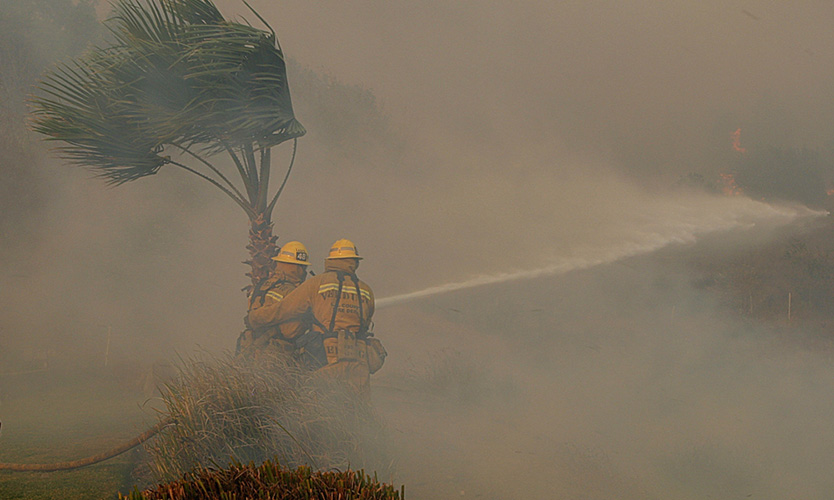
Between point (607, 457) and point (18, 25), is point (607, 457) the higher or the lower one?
the lower one

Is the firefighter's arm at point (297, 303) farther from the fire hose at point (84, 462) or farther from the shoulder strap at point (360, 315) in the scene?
the fire hose at point (84, 462)

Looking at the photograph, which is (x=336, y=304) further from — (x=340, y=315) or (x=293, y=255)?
(x=293, y=255)

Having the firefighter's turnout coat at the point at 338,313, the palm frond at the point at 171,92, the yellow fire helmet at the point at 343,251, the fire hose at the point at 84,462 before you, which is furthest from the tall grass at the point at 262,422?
the palm frond at the point at 171,92

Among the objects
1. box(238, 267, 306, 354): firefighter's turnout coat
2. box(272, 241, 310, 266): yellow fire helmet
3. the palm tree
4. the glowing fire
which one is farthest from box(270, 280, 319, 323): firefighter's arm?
the glowing fire

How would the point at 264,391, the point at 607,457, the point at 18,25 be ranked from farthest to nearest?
the point at 18,25 < the point at 607,457 < the point at 264,391

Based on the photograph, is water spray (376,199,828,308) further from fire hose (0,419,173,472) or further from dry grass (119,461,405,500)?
dry grass (119,461,405,500)

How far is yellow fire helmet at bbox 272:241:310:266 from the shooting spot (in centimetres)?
759

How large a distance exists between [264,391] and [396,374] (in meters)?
6.85

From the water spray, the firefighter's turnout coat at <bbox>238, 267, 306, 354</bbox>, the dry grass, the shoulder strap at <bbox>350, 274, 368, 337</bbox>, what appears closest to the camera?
the dry grass

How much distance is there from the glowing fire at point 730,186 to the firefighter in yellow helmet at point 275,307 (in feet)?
77.6

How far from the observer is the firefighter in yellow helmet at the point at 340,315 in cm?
659

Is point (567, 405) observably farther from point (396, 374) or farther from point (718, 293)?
point (718, 293)

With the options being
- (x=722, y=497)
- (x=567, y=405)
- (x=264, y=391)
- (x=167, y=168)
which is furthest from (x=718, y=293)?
(x=167, y=168)

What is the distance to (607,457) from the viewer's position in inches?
273
